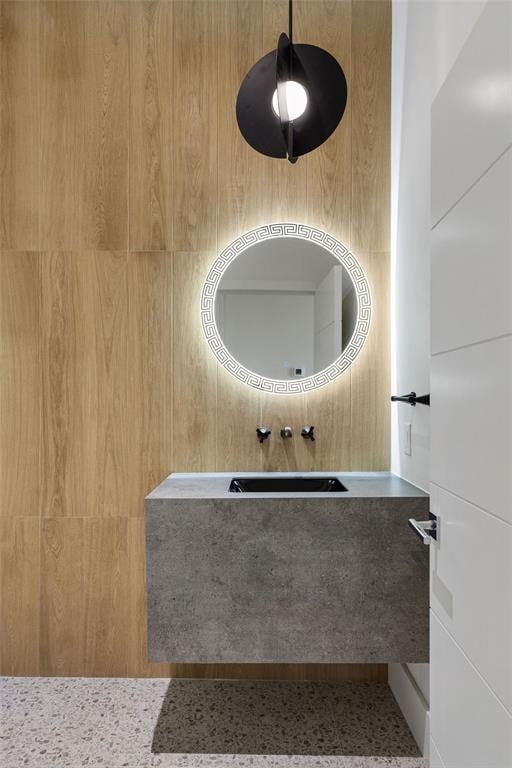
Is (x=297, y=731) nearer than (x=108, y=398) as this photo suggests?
Yes

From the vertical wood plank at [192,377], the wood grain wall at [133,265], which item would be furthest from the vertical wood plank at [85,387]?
the vertical wood plank at [192,377]

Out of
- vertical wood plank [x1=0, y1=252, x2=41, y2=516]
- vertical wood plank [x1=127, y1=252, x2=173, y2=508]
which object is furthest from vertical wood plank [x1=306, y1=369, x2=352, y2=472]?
vertical wood plank [x1=0, y1=252, x2=41, y2=516]

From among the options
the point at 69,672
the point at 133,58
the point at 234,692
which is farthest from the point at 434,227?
the point at 69,672

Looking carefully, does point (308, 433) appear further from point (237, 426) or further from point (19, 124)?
point (19, 124)

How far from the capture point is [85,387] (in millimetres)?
2309

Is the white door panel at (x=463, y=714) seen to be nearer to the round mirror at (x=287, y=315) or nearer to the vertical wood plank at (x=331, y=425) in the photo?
the vertical wood plank at (x=331, y=425)

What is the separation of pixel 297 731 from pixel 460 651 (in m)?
1.18

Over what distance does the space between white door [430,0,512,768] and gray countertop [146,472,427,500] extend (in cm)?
58

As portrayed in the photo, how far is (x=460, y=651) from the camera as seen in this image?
1.06 metres

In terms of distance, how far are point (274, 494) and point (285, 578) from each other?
28 centimetres

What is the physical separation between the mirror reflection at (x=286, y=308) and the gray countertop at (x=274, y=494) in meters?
0.49

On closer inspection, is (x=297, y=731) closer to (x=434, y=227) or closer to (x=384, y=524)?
(x=384, y=524)

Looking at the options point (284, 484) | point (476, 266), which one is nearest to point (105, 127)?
point (284, 484)

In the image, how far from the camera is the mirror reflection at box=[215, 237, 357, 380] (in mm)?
2295
